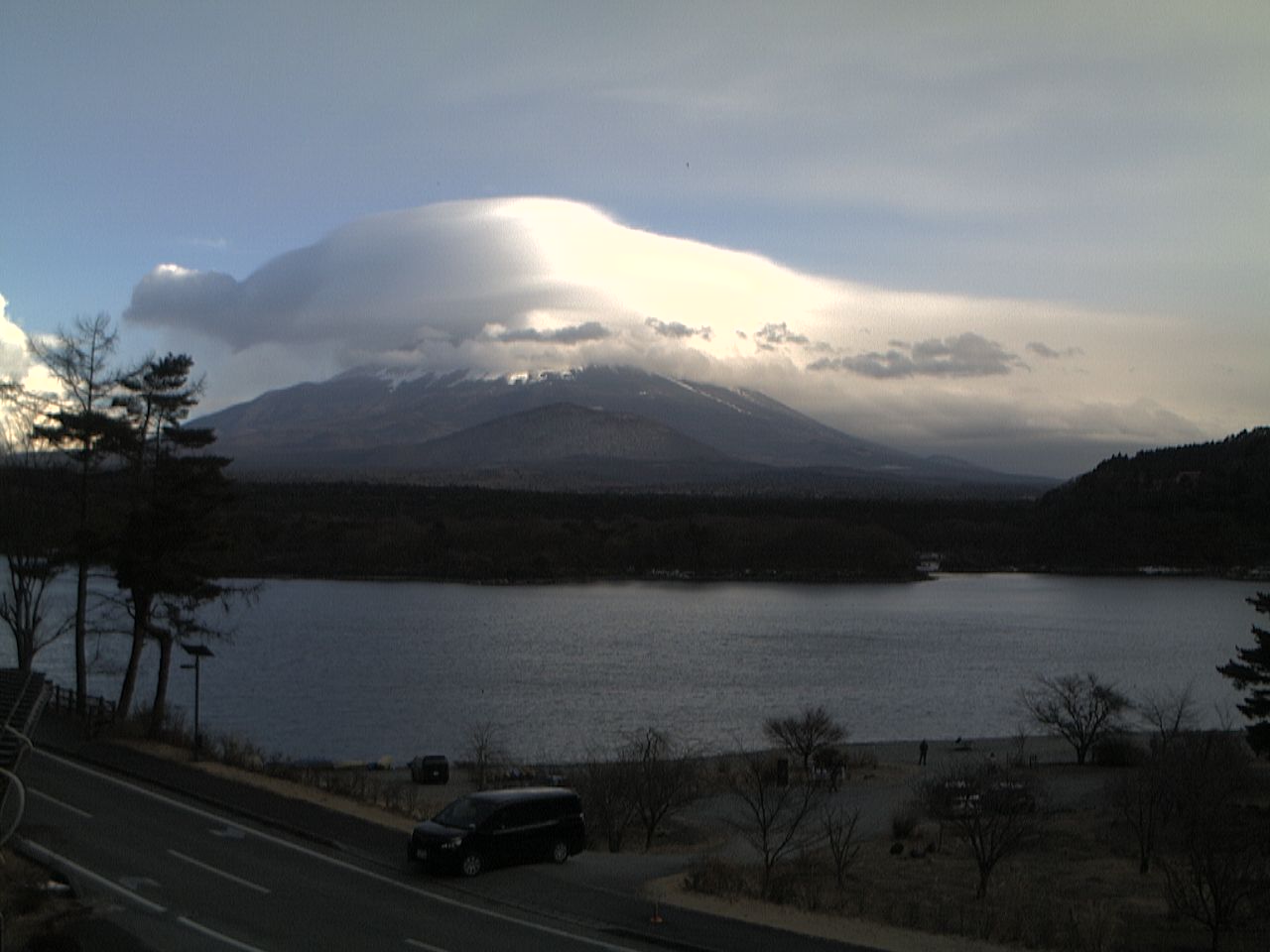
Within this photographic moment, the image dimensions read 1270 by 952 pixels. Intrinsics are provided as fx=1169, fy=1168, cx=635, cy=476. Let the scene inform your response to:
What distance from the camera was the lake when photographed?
36.4 m

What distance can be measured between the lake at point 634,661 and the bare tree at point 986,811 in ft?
39.6

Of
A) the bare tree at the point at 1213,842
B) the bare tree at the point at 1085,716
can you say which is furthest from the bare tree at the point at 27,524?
the bare tree at the point at 1085,716

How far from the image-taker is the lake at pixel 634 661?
3644 cm

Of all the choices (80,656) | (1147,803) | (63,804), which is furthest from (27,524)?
(1147,803)

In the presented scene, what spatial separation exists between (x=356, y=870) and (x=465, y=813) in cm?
134

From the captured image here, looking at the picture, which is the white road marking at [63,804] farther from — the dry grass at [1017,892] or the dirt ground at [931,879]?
the dry grass at [1017,892]

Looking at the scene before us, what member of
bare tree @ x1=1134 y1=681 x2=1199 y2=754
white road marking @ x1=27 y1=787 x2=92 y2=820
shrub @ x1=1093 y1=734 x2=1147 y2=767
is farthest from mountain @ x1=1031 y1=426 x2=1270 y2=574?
white road marking @ x1=27 y1=787 x2=92 y2=820

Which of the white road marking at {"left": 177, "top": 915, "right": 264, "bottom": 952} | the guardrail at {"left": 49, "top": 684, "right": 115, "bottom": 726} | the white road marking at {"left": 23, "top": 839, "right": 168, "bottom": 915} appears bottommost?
the guardrail at {"left": 49, "top": 684, "right": 115, "bottom": 726}

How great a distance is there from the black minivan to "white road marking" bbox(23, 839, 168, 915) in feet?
9.15

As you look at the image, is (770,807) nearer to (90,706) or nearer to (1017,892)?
(1017,892)

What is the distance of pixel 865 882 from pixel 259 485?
438ft

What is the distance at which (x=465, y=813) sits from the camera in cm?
1312

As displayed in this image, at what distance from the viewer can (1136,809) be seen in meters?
22.5

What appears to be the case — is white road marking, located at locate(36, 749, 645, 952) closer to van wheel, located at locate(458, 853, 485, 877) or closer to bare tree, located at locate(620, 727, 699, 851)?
van wheel, located at locate(458, 853, 485, 877)
